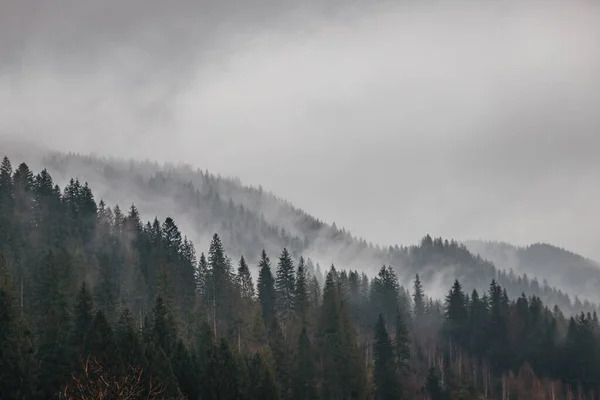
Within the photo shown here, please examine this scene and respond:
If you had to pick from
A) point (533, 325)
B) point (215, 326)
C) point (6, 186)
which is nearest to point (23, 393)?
point (215, 326)

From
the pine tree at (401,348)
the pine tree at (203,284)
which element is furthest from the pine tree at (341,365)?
the pine tree at (203,284)

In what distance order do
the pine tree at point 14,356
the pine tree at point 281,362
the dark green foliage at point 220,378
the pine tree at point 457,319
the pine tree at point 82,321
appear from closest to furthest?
1. the pine tree at point 14,356
2. the pine tree at point 82,321
3. the dark green foliage at point 220,378
4. the pine tree at point 281,362
5. the pine tree at point 457,319

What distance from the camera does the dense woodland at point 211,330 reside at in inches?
2889

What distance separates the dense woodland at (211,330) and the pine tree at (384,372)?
242 millimetres

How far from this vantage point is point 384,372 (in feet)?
381

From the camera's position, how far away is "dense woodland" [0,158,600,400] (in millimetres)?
73375

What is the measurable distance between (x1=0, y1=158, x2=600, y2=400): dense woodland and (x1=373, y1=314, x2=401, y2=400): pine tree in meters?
0.24

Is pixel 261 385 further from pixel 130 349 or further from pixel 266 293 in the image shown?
pixel 266 293

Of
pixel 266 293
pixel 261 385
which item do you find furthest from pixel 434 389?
pixel 261 385

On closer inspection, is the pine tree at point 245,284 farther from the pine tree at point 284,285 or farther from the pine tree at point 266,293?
the pine tree at point 284,285

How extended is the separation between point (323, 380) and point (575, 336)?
7840cm

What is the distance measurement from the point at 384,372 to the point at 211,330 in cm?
3273

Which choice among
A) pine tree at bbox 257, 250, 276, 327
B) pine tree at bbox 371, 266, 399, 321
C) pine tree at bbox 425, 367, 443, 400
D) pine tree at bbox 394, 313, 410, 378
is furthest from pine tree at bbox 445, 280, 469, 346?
pine tree at bbox 257, 250, 276, 327

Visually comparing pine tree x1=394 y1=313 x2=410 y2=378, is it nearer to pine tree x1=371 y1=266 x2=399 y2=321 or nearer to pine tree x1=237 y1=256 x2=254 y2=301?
pine tree x1=237 y1=256 x2=254 y2=301
